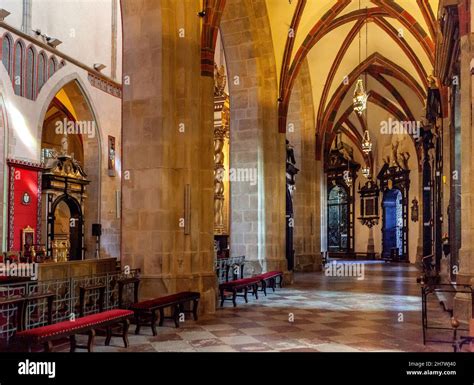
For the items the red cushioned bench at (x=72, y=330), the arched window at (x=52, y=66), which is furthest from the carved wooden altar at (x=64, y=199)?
the red cushioned bench at (x=72, y=330)

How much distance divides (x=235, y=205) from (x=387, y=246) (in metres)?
17.2

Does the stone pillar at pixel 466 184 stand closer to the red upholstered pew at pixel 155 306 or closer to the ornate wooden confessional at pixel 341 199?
the red upholstered pew at pixel 155 306

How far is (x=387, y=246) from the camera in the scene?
1129 inches

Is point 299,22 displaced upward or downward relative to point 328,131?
upward

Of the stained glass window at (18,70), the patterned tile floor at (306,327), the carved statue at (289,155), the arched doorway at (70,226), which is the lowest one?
the patterned tile floor at (306,327)

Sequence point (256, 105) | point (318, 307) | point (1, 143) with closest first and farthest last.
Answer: point (318, 307) → point (256, 105) → point (1, 143)

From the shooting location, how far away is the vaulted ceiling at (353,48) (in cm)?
1497

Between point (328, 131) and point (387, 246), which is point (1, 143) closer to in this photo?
point (328, 131)

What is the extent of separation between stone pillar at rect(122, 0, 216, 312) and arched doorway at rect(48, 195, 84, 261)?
10.8 m

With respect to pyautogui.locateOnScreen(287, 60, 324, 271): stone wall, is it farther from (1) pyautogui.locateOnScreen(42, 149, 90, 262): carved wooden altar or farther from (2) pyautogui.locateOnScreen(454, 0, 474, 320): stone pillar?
(2) pyautogui.locateOnScreen(454, 0, 474, 320): stone pillar

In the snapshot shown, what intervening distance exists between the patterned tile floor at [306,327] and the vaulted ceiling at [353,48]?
601 cm

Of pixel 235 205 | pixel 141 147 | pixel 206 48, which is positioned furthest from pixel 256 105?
pixel 141 147

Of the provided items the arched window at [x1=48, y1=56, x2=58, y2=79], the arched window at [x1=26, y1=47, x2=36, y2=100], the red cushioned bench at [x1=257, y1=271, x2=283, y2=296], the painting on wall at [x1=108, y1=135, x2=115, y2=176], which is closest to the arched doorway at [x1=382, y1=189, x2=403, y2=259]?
the red cushioned bench at [x1=257, y1=271, x2=283, y2=296]
